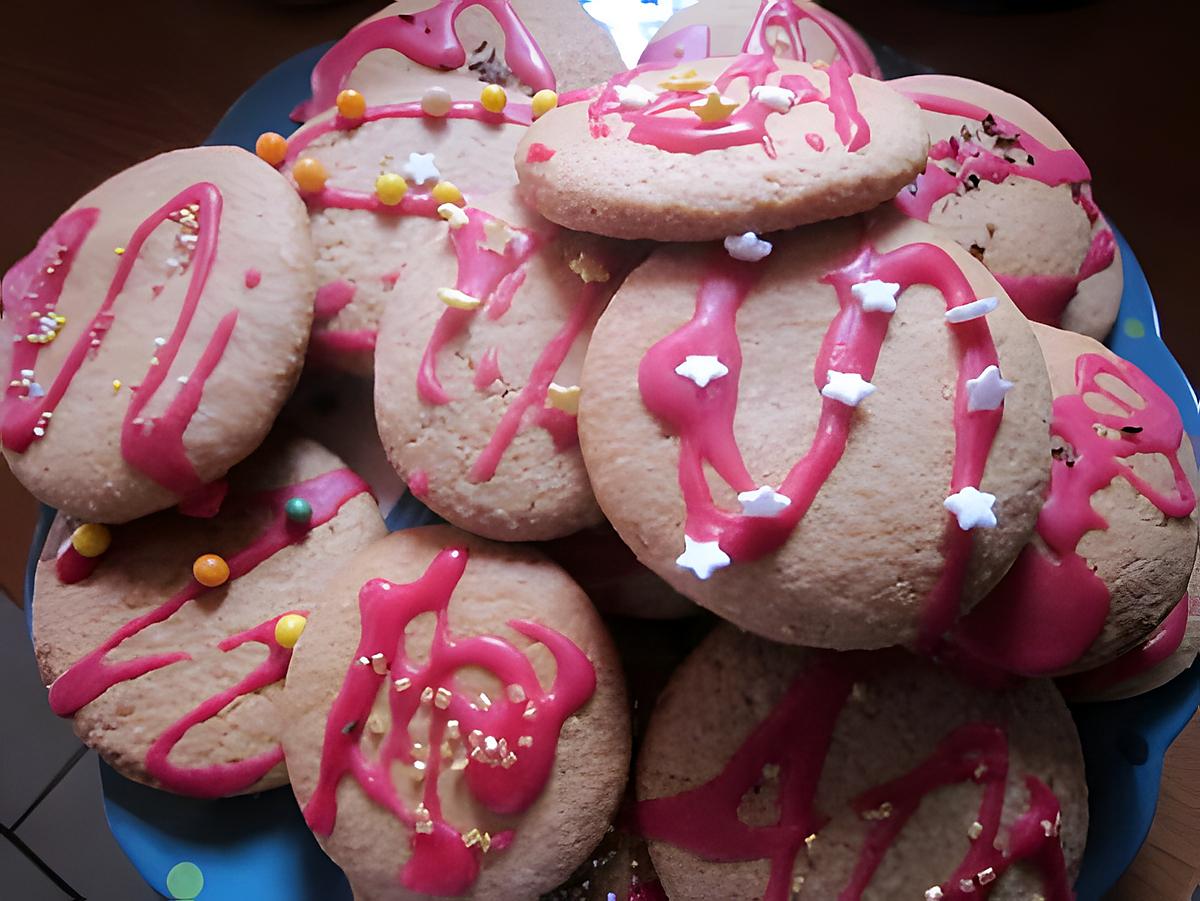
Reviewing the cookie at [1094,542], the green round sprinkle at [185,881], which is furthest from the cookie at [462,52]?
the green round sprinkle at [185,881]

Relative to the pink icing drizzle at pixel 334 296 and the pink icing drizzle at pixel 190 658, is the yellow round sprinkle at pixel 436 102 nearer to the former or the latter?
the pink icing drizzle at pixel 334 296

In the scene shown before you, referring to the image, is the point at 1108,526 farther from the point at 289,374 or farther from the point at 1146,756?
the point at 289,374

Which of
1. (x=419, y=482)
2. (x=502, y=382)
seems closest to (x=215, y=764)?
(x=419, y=482)

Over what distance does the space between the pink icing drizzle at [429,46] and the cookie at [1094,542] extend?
1.00 m

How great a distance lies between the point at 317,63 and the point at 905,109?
1.12 m

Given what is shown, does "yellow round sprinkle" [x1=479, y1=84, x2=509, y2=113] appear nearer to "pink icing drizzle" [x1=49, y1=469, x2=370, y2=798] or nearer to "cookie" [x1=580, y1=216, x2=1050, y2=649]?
"cookie" [x1=580, y1=216, x2=1050, y2=649]

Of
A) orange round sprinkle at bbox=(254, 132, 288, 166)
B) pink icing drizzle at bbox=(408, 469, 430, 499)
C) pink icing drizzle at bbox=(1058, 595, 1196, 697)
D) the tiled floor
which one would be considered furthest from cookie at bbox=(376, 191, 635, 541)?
the tiled floor

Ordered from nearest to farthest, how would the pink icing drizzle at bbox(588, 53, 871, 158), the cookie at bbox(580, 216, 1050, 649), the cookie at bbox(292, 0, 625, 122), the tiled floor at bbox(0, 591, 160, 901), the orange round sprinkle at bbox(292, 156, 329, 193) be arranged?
the cookie at bbox(580, 216, 1050, 649) < the pink icing drizzle at bbox(588, 53, 871, 158) < the orange round sprinkle at bbox(292, 156, 329, 193) < the cookie at bbox(292, 0, 625, 122) < the tiled floor at bbox(0, 591, 160, 901)

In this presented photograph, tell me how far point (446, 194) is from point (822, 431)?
74 cm

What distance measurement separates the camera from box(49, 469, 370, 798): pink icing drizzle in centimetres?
135

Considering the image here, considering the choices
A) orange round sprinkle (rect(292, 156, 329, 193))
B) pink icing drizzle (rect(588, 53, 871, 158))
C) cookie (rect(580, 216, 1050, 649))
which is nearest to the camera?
cookie (rect(580, 216, 1050, 649))

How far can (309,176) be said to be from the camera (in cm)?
146

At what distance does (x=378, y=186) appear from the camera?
4.74 ft

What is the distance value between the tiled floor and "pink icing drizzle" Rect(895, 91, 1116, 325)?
83.2 inches
